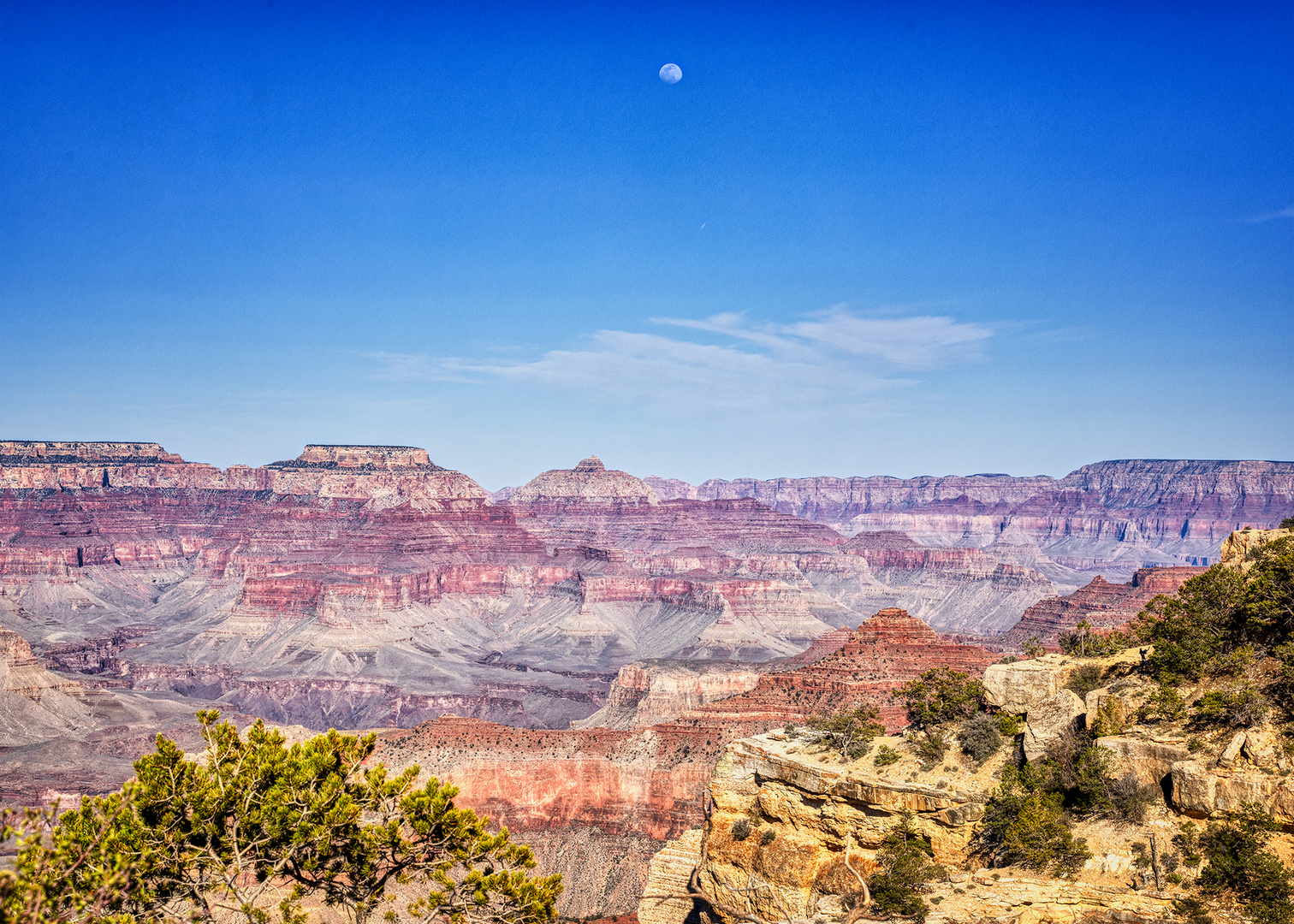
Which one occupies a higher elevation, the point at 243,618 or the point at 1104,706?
the point at 1104,706

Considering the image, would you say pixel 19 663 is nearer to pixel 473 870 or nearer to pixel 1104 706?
pixel 473 870

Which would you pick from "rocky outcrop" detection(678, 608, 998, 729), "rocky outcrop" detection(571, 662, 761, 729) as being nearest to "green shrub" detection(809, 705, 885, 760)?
"rocky outcrop" detection(678, 608, 998, 729)

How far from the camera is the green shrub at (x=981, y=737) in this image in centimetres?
2439

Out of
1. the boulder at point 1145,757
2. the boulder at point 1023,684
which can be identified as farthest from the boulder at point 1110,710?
the boulder at point 1023,684

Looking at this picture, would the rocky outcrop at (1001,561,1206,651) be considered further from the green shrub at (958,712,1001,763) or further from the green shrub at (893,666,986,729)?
the green shrub at (958,712,1001,763)

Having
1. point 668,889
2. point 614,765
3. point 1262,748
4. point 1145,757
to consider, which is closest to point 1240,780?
point 1262,748

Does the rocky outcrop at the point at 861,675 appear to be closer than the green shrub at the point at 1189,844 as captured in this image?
No

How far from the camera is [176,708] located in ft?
392

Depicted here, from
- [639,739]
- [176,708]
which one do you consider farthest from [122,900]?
[176,708]

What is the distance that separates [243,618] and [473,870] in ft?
553

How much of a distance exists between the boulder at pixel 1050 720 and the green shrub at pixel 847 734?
412 cm

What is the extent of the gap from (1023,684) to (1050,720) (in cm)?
198

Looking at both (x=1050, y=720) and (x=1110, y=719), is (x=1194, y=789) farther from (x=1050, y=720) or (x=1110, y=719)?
(x=1050, y=720)

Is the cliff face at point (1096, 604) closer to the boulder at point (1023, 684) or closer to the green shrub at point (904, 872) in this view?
the boulder at point (1023, 684)
